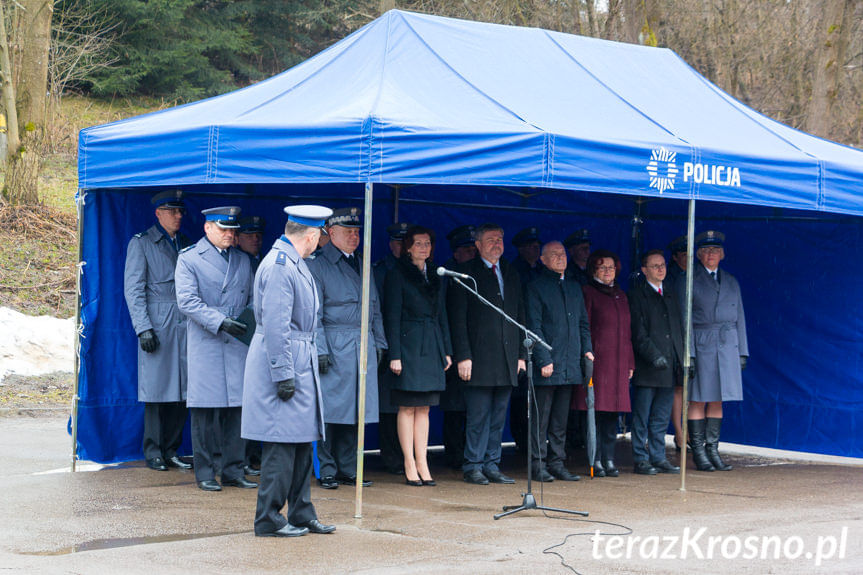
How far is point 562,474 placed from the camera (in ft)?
27.6

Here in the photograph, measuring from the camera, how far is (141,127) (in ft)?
24.9

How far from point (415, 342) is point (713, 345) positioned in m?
2.88

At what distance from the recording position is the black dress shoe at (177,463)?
325 inches

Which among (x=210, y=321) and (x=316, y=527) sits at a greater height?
(x=210, y=321)

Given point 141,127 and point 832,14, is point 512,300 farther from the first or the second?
point 832,14

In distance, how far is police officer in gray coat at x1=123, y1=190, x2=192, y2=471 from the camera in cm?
800

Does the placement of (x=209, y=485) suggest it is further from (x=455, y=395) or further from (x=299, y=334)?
(x=455, y=395)

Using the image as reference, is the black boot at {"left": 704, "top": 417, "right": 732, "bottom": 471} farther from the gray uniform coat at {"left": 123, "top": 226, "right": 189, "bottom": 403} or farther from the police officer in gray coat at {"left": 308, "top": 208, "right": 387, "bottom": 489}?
the gray uniform coat at {"left": 123, "top": 226, "right": 189, "bottom": 403}

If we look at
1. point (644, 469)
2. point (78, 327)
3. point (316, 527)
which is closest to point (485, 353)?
point (644, 469)

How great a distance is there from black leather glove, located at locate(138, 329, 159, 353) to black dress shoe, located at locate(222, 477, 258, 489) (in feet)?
3.80

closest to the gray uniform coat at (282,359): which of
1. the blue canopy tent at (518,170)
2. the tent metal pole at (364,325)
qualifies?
the tent metal pole at (364,325)

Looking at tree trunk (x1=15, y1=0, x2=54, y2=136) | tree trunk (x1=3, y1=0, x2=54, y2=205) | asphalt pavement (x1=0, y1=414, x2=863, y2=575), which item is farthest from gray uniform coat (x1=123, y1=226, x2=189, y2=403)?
Answer: tree trunk (x1=15, y1=0, x2=54, y2=136)

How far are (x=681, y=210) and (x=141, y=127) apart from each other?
555 centimetres

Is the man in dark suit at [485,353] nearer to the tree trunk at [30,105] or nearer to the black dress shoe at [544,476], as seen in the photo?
the black dress shoe at [544,476]
